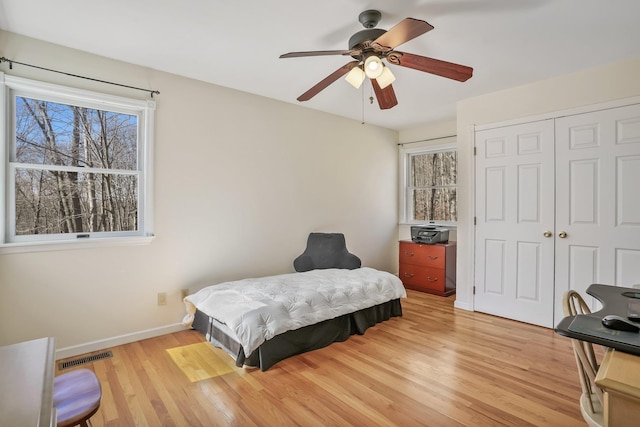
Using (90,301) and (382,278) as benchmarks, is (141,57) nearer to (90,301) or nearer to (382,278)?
(90,301)

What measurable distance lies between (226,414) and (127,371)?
996 millimetres

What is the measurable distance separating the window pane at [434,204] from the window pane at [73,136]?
4.12 metres

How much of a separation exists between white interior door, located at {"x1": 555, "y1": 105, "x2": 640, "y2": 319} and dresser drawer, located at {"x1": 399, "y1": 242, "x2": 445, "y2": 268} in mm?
1453

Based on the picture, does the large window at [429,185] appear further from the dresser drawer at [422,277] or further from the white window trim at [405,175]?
the dresser drawer at [422,277]

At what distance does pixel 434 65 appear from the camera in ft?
6.81

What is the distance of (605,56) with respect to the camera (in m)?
2.78

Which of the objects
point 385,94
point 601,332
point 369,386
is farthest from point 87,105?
point 601,332

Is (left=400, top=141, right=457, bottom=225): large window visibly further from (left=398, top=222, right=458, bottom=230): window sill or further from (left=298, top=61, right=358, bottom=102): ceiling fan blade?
(left=298, top=61, right=358, bottom=102): ceiling fan blade

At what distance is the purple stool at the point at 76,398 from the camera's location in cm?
120

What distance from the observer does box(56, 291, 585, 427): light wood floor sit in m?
1.88

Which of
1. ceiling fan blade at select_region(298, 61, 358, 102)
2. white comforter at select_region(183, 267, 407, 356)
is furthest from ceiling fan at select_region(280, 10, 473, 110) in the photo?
white comforter at select_region(183, 267, 407, 356)

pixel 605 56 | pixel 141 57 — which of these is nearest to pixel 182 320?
pixel 141 57

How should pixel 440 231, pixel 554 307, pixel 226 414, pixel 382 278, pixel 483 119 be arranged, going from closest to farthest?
1. pixel 226 414
2. pixel 554 307
3. pixel 382 278
4. pixel 483 119
5. pixel 440 231

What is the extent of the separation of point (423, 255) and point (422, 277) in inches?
12.8
